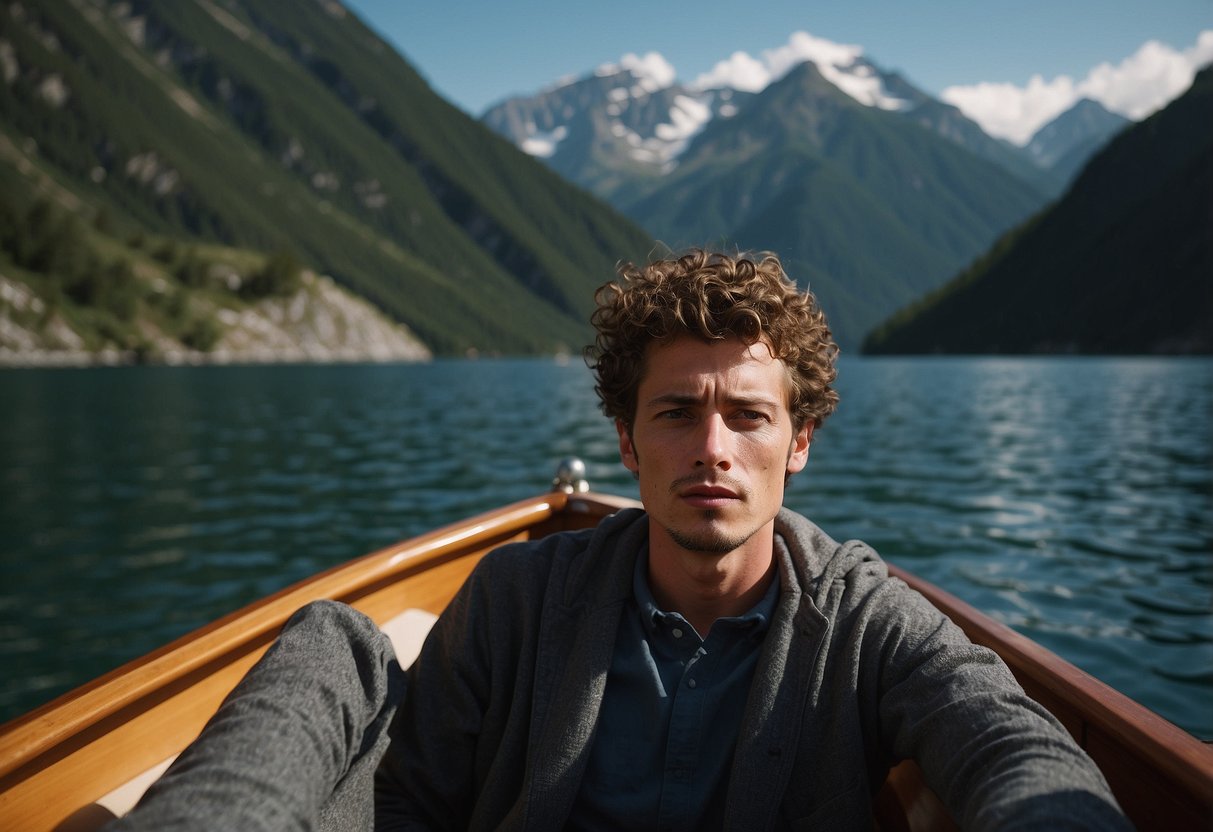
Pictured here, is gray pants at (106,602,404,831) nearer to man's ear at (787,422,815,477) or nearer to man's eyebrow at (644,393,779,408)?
man's eyebrow at (644,393,779,408)

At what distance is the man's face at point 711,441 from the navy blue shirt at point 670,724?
0.27 m

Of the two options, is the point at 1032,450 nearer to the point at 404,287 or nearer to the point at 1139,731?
the point at 1139,731

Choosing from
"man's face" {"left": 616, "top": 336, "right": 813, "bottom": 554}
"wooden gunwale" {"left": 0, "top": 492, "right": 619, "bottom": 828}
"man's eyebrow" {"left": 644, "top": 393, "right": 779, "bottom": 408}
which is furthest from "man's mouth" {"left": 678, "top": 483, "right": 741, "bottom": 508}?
"wooden gunwale" {"left": 0, "top": 492, "right": 619, "bottom": 828}

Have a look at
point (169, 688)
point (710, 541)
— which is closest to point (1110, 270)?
point (710, 541)

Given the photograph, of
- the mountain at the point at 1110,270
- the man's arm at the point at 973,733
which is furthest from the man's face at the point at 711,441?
the mountain at the point at 1110,270

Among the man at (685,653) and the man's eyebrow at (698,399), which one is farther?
the man's eyebrow at (698,399)

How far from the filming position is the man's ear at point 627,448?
284cm

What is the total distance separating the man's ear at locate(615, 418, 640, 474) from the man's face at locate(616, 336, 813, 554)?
2.3 inches

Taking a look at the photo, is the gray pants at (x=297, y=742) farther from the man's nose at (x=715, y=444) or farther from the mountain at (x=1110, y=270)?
the mountain at (x=1110, y=270)

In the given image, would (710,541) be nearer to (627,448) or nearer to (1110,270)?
(627,448)

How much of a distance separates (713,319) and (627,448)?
524 mm

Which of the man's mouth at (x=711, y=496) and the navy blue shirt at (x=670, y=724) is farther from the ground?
the man's mouth at (x=711, y=496)

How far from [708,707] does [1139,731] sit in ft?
3.53

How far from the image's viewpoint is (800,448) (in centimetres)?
295
